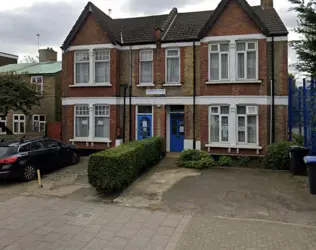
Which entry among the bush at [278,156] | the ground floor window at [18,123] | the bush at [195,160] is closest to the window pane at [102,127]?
the bush at [195,160]

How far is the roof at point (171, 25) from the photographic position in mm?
14074

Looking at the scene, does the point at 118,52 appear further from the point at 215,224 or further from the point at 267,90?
the point at 215,224

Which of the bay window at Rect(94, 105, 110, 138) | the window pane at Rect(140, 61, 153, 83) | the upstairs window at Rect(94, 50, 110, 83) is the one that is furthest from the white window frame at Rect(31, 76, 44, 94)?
the window pane at Rect(140, 61, 153, 83)

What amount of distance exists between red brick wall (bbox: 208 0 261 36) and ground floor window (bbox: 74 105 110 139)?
7119 mm

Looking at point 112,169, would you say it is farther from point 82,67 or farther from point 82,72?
point 82,67

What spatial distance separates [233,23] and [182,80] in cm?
371

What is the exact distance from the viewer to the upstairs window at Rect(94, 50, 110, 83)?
15.9 metres

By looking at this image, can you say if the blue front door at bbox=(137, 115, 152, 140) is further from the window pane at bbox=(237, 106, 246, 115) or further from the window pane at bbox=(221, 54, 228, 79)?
the window pane at bbox=(237, 106, 246, 115)

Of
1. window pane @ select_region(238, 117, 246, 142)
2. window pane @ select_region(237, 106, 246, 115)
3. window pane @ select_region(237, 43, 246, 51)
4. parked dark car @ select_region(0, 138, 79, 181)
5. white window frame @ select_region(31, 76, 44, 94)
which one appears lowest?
parked dark car @ select_region(0, 138, 79, 181)

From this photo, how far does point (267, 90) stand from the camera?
45.0 ft

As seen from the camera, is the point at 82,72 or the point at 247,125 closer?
the point at 247,125

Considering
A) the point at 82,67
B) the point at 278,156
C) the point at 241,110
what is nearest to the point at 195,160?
the point at 241,110

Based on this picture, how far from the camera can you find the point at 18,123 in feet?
71.6

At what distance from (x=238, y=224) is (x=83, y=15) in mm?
14140
